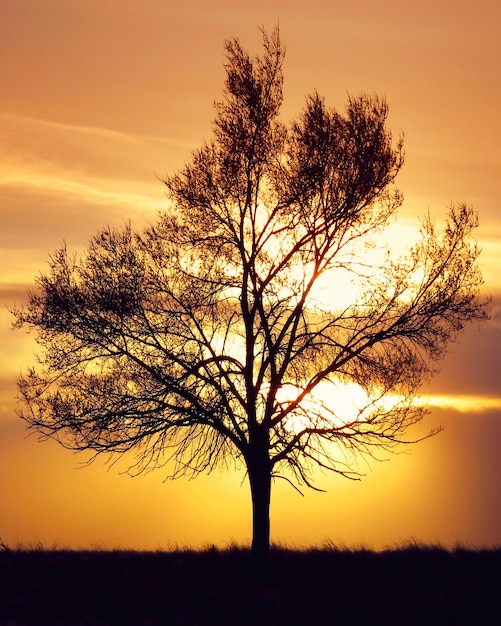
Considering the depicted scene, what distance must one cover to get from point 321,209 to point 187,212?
9.94 ft

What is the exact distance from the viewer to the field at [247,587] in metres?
16.0

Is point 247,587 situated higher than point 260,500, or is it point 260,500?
point 260,500

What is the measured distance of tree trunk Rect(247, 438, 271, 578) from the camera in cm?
1923

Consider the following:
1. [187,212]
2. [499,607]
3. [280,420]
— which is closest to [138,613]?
[280,420]

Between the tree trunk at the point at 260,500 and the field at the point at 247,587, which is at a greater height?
the tree trunk at the point at 260,500

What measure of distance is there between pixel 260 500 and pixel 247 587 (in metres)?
2.02

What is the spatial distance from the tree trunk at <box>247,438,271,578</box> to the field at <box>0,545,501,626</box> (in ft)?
2.14

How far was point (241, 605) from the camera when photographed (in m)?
16.6

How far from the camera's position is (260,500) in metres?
19.3

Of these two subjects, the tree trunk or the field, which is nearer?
the field

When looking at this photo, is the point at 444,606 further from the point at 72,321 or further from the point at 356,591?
the point at 72,321

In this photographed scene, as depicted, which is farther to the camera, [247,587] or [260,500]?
[260,500]

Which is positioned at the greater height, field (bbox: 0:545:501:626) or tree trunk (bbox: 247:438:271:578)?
tree trunk (bbox: 247:438:271:578)

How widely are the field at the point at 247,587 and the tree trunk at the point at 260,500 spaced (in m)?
0.65
